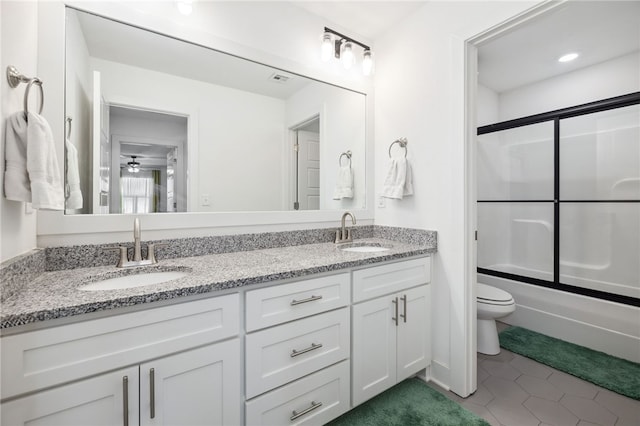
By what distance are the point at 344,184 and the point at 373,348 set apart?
117 cm

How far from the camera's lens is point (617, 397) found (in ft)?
5.23

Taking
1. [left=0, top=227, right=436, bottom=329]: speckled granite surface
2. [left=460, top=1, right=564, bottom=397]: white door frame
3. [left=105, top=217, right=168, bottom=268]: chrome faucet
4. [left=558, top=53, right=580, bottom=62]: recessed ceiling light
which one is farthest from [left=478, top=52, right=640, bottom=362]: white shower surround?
[left=105, top=217, right=168, bottom=268]: chrome faucet

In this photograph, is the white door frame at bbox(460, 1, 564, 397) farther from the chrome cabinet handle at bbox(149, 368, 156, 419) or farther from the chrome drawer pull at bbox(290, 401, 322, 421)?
the chrome cabinet handle at bbox(149, 368, 156, 419)

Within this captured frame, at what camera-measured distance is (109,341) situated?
83 centimetres

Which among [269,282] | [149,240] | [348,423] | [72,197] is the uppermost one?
[72,197]

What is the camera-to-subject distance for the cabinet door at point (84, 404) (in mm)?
735

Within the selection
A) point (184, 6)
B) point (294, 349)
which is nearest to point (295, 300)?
point (294, 349)

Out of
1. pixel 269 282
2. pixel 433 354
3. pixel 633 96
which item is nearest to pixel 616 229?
pixel 633 96

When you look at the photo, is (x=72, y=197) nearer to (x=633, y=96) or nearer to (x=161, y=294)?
(x=161, y=294)

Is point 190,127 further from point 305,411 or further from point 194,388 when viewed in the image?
point 305,411

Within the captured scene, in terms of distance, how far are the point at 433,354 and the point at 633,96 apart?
2.43 metres

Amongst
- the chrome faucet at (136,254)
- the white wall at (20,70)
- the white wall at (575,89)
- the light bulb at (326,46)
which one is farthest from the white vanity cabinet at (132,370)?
the white wall at (575,89)

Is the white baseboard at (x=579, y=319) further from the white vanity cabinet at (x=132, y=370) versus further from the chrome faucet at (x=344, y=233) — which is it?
the white vanity cabinet at (x=132, y=370)

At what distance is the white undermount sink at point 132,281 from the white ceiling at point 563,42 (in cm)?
207
